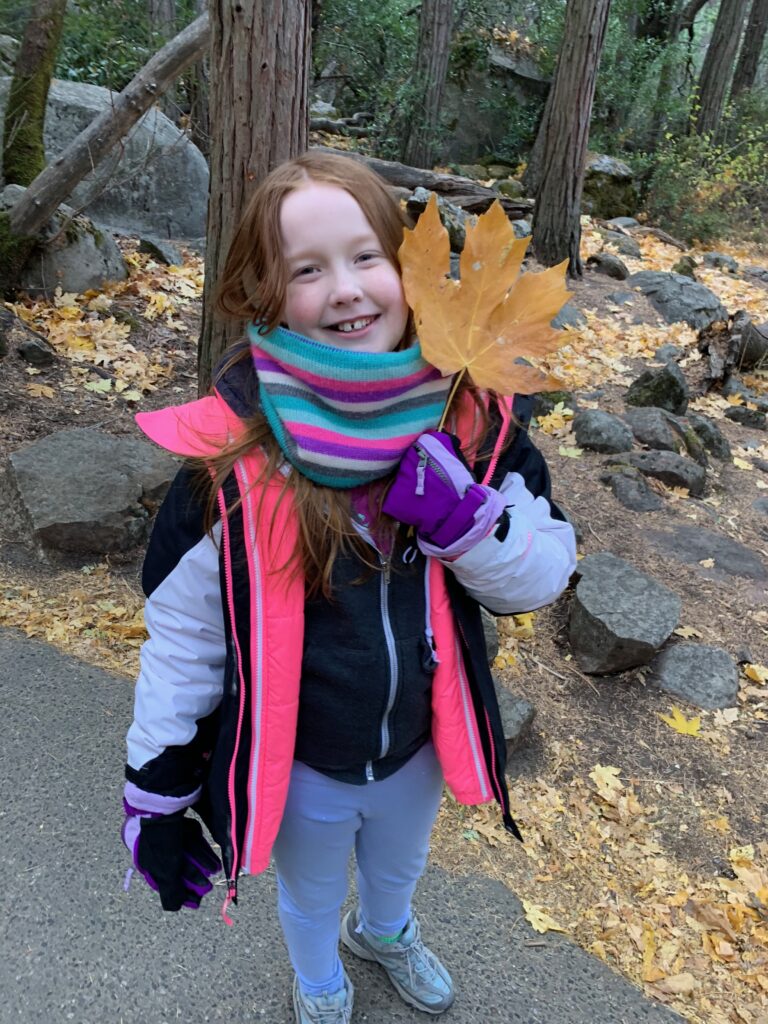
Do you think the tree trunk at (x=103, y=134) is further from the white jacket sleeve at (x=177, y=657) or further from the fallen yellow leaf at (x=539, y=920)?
the fallen yellow leaf at (x=539, y=920)

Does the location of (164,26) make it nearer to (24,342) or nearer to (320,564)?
(24,342)

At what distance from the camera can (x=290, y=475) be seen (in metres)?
1.41

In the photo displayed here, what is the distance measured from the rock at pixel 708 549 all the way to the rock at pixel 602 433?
900 mm

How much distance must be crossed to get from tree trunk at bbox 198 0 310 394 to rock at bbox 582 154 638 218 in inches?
403

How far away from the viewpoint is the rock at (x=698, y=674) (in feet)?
11.6

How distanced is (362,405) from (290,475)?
19 cm

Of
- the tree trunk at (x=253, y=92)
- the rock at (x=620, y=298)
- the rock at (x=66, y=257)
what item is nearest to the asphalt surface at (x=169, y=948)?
the tree trunk at (x=253, y=92)

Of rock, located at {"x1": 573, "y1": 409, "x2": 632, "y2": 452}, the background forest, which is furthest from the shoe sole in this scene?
the background forest

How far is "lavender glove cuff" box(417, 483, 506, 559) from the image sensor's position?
4.37 feet

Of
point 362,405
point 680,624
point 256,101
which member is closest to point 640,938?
point 680,624

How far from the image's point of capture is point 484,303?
132 centimetres

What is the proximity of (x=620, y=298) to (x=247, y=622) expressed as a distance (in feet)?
26.6

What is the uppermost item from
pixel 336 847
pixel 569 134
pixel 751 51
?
pixel 751 51

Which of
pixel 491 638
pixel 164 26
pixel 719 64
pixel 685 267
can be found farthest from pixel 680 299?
pixel 719 64
